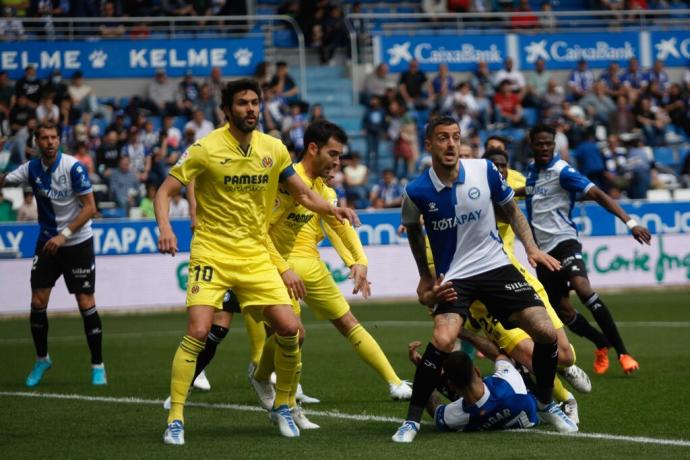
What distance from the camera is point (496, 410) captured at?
9.09 metres

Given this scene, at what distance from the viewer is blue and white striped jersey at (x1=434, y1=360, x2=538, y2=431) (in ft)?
29.8

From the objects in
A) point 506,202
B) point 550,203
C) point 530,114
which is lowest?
point 530,114

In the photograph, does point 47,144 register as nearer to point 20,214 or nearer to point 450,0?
point 20,214

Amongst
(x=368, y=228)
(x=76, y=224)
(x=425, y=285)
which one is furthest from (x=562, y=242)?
(x=368, y=228)

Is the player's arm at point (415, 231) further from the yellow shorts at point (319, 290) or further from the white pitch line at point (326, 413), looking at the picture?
the yellow shorts at point (319, 290)

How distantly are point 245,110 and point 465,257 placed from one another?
1.86 meters

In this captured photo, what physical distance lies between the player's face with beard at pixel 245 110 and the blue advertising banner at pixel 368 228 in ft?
43.1

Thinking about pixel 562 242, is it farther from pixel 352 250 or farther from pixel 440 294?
pixel 440 294

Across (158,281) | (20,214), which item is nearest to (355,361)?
(158,281)

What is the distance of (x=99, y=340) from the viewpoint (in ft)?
42.1

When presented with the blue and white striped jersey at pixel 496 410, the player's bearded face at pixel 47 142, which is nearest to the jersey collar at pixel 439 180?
the blue and white striped jersey at pixel 496 410

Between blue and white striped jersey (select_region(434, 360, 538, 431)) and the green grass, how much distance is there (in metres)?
0.16

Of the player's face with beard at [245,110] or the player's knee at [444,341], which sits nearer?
the player's knee at [444,341]

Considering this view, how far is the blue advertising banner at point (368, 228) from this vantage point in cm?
2208
